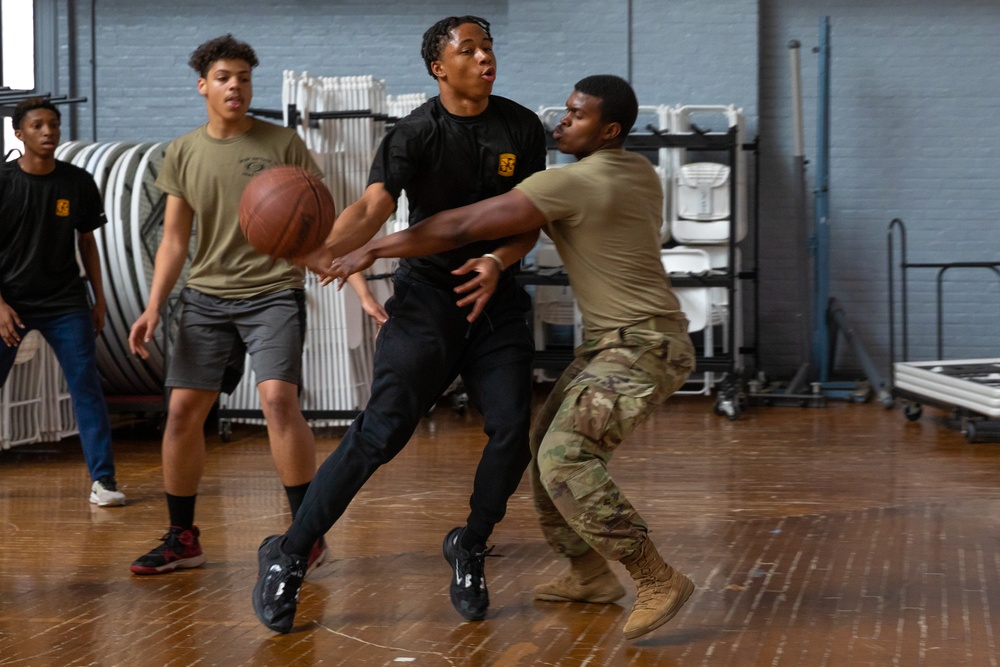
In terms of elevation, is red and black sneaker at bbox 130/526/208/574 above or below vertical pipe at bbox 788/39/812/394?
below

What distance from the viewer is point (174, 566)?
391cm

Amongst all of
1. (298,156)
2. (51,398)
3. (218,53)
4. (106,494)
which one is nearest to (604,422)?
(298,156)

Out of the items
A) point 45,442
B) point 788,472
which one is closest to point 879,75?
point 788,472

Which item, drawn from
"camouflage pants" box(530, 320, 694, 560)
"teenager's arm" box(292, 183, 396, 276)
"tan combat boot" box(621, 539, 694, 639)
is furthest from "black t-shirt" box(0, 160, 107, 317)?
"tan combat boot" box(621, 539, 694, 639)

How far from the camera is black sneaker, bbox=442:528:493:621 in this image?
3328 mm

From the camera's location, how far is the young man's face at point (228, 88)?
12.5 feet

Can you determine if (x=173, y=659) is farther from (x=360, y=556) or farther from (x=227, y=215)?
(x=227, y=215)

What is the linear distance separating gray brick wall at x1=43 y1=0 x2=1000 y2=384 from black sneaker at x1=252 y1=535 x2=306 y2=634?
662cm

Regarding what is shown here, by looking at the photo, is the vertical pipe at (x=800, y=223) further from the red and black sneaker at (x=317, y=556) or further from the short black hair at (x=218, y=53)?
the short black hair at (x=218, y=53)

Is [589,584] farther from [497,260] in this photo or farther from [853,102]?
[853,102]

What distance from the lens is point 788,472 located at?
5746 millimetres

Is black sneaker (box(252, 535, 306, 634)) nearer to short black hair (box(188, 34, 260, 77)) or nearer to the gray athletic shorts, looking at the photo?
the gray athletic shorts


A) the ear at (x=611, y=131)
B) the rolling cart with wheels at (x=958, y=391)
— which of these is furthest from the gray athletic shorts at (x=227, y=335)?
the rolling cart with wheels at (x=958, y=391)

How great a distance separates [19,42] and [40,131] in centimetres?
518
